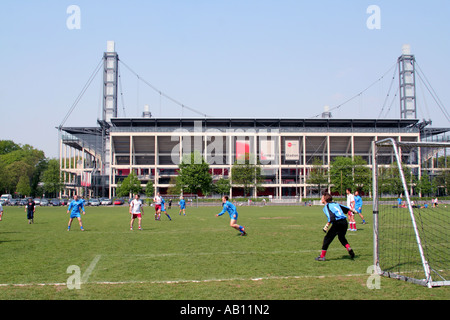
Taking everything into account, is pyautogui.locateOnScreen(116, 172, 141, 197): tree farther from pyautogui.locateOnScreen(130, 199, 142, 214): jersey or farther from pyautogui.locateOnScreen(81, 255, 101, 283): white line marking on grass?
pyautogui.locateOnScreen(81, 255, 101, 283): white line marking on grass

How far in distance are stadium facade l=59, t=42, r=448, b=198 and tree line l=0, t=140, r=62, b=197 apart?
8.07 m

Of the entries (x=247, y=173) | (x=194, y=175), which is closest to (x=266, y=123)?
(x=247, y=173)

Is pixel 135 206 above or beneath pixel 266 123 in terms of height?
beneath

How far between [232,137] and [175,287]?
8332 centimetres

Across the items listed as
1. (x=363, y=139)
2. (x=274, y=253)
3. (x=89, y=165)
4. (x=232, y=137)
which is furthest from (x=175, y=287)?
(x=89, y=165)

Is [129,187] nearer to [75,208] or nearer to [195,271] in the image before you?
[75,208]

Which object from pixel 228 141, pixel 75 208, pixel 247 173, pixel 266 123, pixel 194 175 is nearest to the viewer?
pixel 75 208

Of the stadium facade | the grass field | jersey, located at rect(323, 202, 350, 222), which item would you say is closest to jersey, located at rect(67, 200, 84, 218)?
the grass field

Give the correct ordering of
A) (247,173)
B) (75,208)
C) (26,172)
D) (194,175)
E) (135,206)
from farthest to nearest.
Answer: (26,172)
(247,173)
(194,175)
(75,208)
(135,206)

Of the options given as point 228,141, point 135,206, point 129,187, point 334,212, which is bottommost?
point 129,187

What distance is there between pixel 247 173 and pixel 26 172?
2404 inches

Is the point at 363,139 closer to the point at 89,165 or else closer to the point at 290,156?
the point at 290,156

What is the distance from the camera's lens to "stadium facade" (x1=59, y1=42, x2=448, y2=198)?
90250 mm

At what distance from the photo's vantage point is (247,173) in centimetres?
8112
